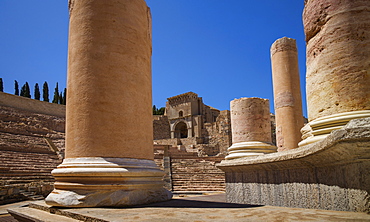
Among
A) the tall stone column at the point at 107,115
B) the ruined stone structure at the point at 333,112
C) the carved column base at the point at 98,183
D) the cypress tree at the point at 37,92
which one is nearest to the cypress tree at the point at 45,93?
the cypress tree at the point at 37,92

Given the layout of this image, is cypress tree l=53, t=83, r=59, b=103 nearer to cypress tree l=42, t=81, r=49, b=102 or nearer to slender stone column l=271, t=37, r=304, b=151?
cypress tree l=42, t=81, r=49, b=102

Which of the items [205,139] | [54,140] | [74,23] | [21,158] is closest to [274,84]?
[74,23]

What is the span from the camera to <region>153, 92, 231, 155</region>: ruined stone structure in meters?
42.1

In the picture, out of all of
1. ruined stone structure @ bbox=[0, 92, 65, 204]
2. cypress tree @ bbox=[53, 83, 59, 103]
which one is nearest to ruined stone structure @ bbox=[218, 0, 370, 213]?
ruined stone structure @ bbox=[0, 92, 65, 204]

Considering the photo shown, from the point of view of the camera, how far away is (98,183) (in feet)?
14.4

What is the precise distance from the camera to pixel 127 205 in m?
4.43

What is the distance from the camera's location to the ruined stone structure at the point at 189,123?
1658 inches

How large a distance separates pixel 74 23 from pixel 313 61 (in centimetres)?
381

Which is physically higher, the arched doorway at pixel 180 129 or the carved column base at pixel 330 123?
the arched doorway at pixel 180 129

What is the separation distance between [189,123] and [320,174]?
43750 millimetres

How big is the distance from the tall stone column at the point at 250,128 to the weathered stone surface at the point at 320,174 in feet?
5.33

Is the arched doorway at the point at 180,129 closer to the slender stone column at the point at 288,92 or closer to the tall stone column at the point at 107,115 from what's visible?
the slender stone column at the point at 288,92

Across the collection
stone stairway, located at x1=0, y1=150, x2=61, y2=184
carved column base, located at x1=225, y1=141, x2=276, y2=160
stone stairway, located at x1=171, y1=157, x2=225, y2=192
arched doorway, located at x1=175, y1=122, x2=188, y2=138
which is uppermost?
arched doorway, located at x1=175, y1=122, x2=188, y2=138

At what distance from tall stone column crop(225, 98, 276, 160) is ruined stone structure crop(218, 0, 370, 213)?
3043mm
